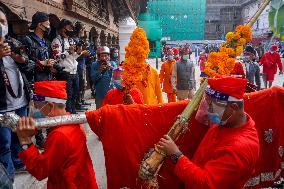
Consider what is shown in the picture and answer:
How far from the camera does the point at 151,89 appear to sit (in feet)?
19.3

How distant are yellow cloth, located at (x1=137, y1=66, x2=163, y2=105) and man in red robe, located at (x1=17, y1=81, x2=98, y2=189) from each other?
2830 millimetres

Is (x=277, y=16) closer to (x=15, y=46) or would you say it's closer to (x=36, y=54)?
(x=15, y=46)

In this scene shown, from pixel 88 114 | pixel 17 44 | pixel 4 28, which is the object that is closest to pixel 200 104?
pixel 88 114

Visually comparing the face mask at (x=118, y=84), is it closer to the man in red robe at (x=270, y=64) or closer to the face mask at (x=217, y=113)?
the face mask at (x=217, y=113)

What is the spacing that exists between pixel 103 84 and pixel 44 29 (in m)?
1.54

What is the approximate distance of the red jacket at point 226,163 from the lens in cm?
229

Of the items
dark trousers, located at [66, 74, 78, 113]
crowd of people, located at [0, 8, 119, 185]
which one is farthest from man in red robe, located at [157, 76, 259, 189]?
dark trousers, located at [66, 74, 78, 113]

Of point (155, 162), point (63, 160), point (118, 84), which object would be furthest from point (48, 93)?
point (118, 84)

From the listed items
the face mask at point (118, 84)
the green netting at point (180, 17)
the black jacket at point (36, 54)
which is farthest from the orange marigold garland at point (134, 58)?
the green netting at point (180, 17)

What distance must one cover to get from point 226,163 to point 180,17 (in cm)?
6259

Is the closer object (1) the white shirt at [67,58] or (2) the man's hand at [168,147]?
(2) the man's hand at [168,147]

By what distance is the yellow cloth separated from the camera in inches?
225

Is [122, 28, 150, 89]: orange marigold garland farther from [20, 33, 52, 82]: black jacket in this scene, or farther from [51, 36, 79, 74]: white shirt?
[51, 36, 79, 74]: white shirt

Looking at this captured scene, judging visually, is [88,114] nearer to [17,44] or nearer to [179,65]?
[17,44]
